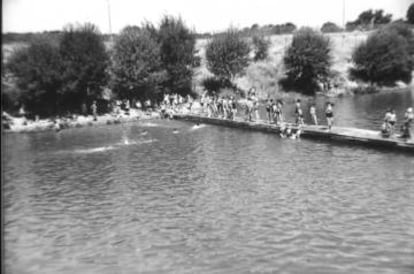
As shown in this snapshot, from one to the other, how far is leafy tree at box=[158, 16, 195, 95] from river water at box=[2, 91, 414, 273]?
30916mm

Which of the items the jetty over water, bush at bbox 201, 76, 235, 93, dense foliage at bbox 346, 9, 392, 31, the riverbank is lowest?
the jetty over water

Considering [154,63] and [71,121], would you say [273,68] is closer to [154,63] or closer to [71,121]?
[154,63]

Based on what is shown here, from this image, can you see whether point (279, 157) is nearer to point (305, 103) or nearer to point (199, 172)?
point (199, 172)

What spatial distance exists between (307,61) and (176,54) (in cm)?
2317

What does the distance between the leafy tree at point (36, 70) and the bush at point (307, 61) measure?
39.2 metres

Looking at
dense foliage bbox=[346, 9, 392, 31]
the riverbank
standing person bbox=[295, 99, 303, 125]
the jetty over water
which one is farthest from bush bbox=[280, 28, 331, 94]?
dense foliage bbox=[346, 9, 392, 31]

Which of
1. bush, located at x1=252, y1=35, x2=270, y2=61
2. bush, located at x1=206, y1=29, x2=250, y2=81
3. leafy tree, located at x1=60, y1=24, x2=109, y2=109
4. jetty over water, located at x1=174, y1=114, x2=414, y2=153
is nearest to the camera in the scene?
jetty over water, located at x1=174, y1=114, x2=414, y2=153

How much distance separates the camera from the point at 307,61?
72250 millimetres

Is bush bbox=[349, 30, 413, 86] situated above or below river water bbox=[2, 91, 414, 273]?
above

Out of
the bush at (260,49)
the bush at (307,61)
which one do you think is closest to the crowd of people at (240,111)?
the bush at (307,61)

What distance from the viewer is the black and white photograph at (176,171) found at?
14086 millimetres

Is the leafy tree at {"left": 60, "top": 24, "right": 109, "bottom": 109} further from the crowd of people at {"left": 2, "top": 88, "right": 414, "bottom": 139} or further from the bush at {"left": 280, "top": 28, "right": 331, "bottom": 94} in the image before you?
the bush at {"left": 280, "top": 28, "right": 331, "bottom": 94}

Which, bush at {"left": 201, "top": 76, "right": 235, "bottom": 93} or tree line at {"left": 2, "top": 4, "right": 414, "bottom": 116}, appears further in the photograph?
bush at {"left": 201, "top": 76, "right": 235, "bottom": 93}

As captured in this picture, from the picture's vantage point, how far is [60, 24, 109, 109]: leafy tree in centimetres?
5025
